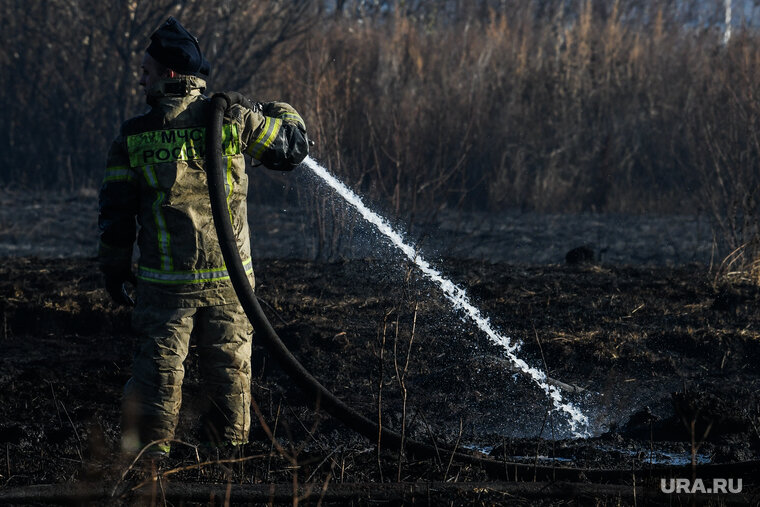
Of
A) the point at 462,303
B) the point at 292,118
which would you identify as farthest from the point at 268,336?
the point at 462,303

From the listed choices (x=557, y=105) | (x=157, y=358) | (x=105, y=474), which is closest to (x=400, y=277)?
(x=157, y=358)

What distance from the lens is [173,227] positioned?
12.8 feet

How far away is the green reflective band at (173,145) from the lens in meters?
3.83

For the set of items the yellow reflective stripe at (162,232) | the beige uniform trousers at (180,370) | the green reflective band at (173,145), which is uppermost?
the green reflective band at (173,145)

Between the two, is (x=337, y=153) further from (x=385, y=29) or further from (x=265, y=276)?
(x=385, y=29)

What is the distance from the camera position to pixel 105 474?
3531 mm

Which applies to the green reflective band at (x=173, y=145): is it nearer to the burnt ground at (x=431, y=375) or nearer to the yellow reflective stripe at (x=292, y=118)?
the yellow reflective stripe at (x=292, y=118)

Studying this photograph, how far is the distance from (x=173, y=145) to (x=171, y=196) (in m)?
0.20

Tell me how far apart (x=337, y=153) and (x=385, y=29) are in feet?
24.1

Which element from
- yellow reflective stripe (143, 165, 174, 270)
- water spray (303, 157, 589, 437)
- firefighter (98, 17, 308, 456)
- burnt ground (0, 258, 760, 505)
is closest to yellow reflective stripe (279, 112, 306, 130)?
firefighter (98, 17, 308, 456)

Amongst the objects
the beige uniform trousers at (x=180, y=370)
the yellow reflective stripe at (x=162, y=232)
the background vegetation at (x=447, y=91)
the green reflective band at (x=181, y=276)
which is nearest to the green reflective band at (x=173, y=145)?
the yellow reflective stripe at (x=162, y=232)

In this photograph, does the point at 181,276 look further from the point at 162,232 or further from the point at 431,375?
the point at 431,375

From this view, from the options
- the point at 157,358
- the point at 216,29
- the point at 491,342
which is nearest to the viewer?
the point at 157,358

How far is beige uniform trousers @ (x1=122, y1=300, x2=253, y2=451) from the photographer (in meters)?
3.92
